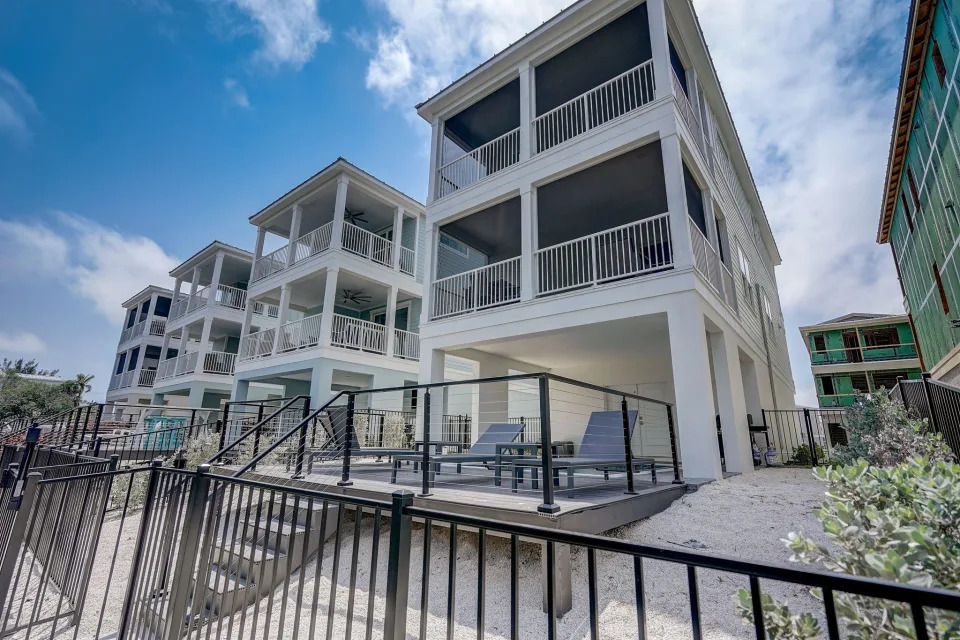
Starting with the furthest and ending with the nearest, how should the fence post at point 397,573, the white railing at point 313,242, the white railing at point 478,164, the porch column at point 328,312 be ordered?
the white railing at point 313,242, the porch column at point 328,312, the white railing at point 478,164, the fence post at point 397,573

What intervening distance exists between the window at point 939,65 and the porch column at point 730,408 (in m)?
6.74

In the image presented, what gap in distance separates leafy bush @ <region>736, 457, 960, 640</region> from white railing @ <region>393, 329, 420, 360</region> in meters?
13.3

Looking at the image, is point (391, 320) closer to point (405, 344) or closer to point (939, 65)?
point (405, 344)

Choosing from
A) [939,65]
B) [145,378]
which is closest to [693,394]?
[939,65]

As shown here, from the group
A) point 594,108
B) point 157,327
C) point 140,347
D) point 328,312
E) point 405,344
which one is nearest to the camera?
point 594,108

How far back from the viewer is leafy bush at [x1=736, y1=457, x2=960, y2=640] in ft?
4.14

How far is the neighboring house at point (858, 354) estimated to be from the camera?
90.5ft

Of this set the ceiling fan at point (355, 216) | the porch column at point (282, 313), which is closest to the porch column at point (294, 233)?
the porch column at point (282, 313)

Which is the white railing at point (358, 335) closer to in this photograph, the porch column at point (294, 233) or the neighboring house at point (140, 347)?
the porch column at point (294, 233)

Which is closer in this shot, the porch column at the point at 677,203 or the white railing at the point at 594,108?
the porch column at the point at 677,203

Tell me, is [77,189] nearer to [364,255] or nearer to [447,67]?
[364,255]

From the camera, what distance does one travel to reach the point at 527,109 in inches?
360

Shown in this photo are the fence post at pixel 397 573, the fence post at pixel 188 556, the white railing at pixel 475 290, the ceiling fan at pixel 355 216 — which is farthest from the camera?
the ceiling fan at pixel 355 216

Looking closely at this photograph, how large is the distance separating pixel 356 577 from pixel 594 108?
29.3 ft
